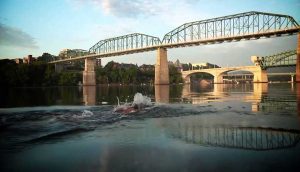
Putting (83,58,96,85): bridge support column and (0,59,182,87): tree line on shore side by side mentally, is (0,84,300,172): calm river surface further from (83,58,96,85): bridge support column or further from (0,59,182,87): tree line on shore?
(83,58,96,85): bridge support column

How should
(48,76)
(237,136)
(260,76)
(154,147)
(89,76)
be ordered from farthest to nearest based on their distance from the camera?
1. (260,76)
2. (89,76)
3. (48,76)
4. (237,136)
5. (154,147)

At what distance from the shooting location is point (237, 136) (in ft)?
31.6

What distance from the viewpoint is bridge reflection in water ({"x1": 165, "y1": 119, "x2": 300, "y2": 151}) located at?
8.36 meters

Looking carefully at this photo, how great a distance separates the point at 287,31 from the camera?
85.8 m

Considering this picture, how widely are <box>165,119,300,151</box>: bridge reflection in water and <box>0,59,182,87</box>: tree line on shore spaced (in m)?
103

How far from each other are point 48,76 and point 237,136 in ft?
403

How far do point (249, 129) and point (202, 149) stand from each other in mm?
3801

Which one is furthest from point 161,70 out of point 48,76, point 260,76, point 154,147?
point 154,147

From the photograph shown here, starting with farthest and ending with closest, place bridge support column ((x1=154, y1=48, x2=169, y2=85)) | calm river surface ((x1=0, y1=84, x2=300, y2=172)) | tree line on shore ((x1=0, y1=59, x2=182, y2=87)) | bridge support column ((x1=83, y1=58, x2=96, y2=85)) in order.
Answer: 1. bridge support column ((x1=83, y1=58, x2=96, y2=85))
2. tree line on shore ((x1=0, y1=59, x2=182, y2=87))
3. bridge support column ((x1=154, y1=48, x2=169, y2=85))
4. calm river surface ((x1=0, y1=84, x2=300, y2=172))

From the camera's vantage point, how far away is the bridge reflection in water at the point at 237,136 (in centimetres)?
836

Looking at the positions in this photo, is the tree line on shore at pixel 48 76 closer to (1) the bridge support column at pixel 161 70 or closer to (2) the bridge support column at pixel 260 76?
(2) the bridge support column at pixel 260 76

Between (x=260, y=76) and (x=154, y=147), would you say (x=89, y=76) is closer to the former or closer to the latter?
(x=260, y=76)

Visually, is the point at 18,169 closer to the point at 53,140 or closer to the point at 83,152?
the point at 83,152

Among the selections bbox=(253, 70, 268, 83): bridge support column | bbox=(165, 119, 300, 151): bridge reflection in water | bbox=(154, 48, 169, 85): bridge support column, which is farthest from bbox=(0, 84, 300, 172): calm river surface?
bbox=(253, 70, 268, 83): bridge support column
